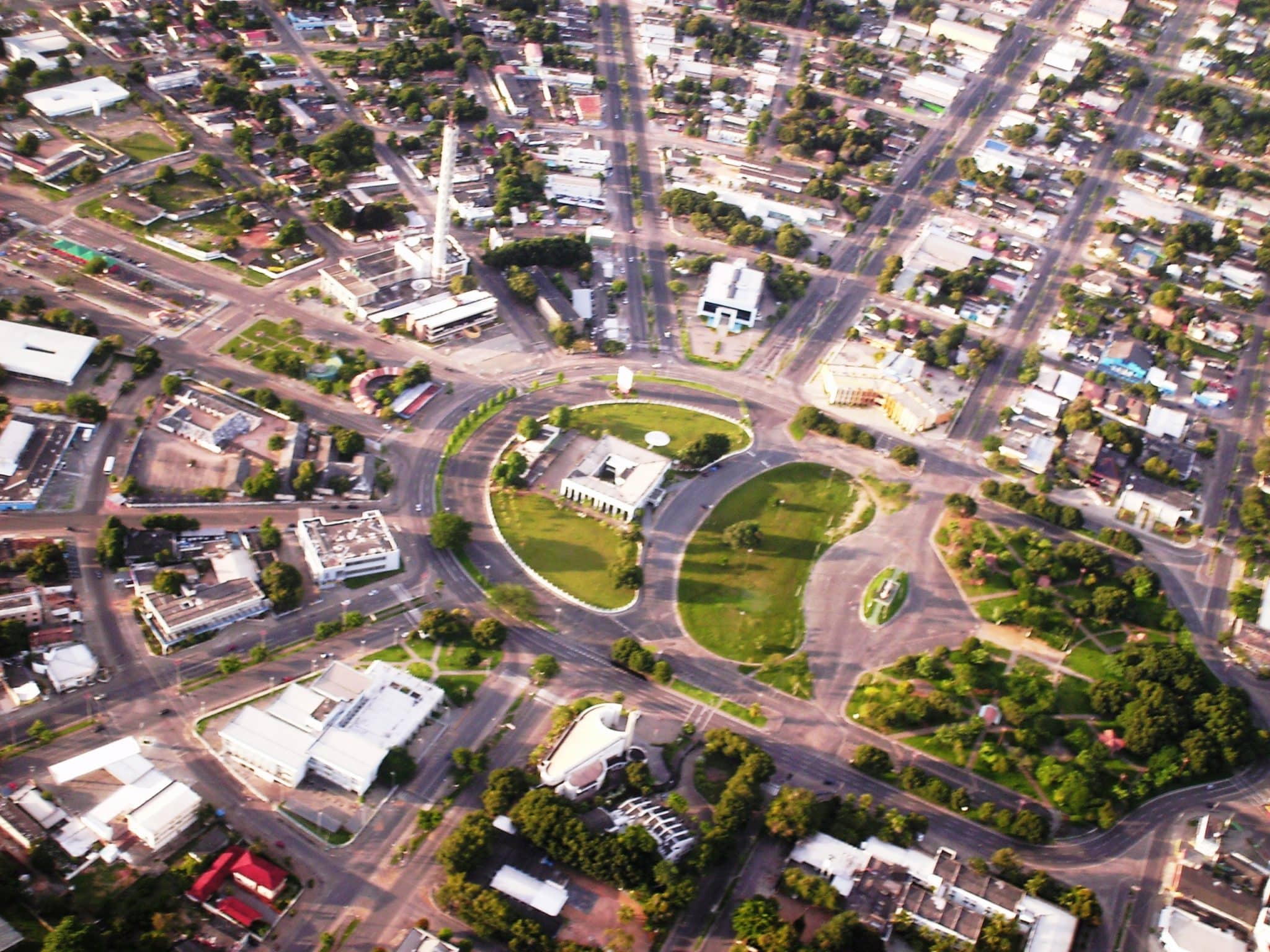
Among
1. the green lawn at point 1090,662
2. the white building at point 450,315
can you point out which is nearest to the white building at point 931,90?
the white building at point 450,315

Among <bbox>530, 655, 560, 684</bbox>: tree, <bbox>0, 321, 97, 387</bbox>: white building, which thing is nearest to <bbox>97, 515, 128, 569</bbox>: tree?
<bbox>0, 321, 97, 387</bbox>: white building

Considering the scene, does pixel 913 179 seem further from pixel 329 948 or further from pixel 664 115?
pixel 329 948

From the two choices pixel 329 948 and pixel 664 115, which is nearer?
pixel 329 948

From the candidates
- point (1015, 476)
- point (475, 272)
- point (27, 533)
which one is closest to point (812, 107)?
point (475, 272)

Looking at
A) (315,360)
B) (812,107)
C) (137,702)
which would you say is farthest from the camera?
(812,107)

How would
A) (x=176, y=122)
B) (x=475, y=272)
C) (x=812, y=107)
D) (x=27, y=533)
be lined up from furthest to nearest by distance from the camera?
(x=812, y=107), (x=176, y=122), (x=475, y=272), (x=27, y=533)

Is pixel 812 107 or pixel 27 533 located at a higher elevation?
pixel 812 107

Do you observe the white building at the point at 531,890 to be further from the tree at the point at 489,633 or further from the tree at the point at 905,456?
the tree at the point at 905,456
